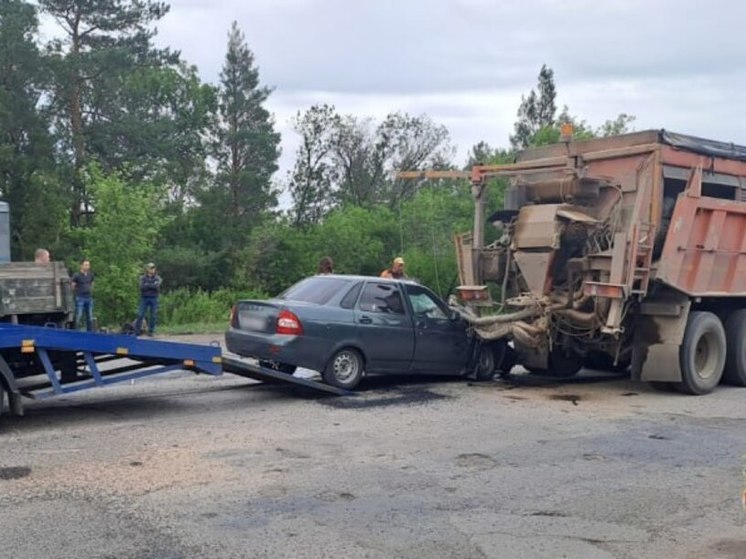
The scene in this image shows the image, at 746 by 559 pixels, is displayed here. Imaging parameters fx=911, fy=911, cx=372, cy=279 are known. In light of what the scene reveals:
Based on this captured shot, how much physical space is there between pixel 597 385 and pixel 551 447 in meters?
4.69

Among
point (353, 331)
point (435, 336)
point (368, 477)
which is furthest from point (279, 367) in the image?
point (368, 477)

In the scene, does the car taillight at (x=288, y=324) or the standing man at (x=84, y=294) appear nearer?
the car taillight at (x=288, y=324)

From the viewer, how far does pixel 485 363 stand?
12.7 metres

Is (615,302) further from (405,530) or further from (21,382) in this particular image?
(21,382)

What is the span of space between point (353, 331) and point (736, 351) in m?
5.66

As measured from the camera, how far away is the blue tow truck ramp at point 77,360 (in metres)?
8.63

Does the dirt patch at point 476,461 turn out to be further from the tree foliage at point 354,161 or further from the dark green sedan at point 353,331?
the tree foliage at point 354,161

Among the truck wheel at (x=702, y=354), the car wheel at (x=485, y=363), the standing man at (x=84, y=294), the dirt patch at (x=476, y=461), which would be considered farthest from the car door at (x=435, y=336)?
the standing man at (x=84, y=294)

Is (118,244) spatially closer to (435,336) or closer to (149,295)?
(149,295)

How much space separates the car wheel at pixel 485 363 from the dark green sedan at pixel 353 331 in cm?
18

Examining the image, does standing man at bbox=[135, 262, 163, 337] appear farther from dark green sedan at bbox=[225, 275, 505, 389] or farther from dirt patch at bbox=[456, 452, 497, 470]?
dirt patch at bbox=[456, 452, 497, 470]

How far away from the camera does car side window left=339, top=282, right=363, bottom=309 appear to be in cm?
1110

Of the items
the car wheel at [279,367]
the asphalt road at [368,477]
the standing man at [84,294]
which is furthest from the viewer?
the standing man at [84,294]

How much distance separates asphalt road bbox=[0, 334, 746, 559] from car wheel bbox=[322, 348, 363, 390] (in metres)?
0.28
